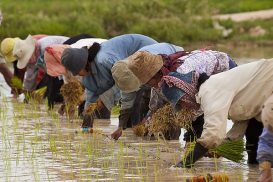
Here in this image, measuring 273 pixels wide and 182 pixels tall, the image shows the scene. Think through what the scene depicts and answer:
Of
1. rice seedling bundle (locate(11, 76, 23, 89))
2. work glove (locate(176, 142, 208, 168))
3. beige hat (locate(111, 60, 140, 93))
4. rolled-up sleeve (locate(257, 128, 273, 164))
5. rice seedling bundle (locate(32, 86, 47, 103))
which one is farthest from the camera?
rice seedling bundle (locate(11, 76, 23, 89))

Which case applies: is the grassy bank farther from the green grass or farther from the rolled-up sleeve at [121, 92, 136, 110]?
the rolled-up sleeve at [121, 92, 136, 110]

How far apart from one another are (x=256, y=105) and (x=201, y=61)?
900 millimetres

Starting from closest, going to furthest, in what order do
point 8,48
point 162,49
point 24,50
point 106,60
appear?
point 162,49 < point 106,60 < point 24,50 < point 8,48

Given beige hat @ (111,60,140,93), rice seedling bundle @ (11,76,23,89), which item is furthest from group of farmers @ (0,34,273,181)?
rice seedling bundle @ (11,76,23,89)

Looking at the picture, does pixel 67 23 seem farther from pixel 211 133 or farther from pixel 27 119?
pixel 211 133

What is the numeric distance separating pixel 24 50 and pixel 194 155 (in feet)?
19.2

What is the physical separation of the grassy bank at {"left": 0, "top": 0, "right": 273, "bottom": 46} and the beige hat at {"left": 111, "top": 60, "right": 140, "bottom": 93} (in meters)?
14.7

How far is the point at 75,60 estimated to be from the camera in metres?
9.12

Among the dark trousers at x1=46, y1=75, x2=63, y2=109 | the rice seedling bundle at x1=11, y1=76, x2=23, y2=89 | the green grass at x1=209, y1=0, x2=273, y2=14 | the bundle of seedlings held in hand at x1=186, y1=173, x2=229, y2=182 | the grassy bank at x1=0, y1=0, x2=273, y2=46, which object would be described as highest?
the bundle of seedlings held in hand at x1=186, y1=173, x2=229, y2=182

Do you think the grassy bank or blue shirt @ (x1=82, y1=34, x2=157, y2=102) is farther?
the grassy bank

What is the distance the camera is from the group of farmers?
6.75 metres

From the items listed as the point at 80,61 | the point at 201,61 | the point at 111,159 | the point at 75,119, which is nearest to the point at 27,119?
the point at 75,119

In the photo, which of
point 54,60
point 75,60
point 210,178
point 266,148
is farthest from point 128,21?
point 210,178

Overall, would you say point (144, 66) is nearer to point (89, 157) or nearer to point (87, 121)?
point (89, 157)
